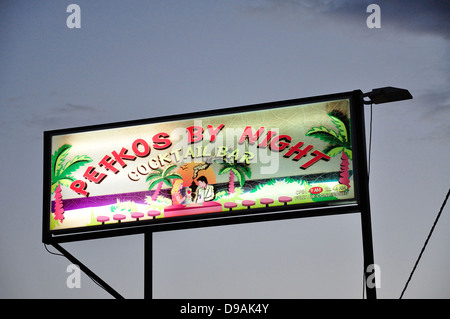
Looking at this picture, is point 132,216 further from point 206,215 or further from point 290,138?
point 290,138

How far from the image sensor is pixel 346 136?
12539 mm

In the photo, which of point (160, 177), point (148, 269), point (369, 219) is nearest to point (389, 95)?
point (369, 219)

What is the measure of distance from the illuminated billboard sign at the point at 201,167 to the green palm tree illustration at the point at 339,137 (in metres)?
0.02

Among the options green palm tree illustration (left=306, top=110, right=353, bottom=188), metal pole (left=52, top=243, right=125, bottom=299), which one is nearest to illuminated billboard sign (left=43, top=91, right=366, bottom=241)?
green palm tree illustration (left=306, top=110, right=353, bottom=188)

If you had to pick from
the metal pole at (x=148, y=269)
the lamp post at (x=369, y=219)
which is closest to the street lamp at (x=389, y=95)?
the lamp post at (x=369, y=219)

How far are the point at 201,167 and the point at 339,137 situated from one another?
3018 millimetres

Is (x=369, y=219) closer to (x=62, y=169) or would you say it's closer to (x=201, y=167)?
(x=201, y=167)

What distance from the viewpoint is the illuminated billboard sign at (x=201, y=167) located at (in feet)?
41.1

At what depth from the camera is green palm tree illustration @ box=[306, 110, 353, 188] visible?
1238 centimetres

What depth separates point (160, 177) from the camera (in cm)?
1355

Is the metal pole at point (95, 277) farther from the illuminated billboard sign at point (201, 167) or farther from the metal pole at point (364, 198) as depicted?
the metal pole at point (364, 198)
